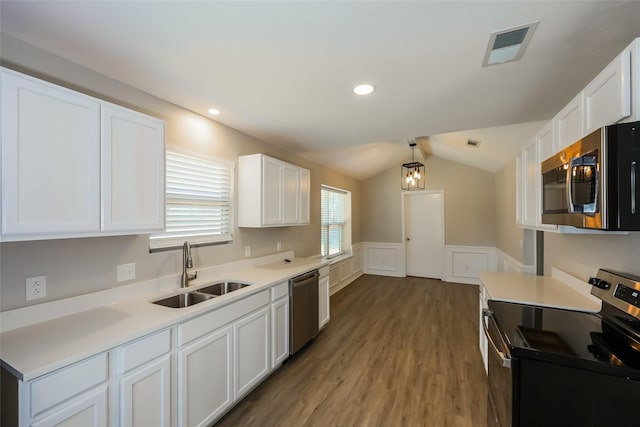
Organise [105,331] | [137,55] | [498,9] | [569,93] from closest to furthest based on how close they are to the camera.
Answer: [498,9] → [105,331] → [137,55] → [569,93]

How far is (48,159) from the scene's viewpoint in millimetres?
1353

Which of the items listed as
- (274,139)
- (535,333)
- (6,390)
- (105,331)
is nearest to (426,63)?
(535,333)

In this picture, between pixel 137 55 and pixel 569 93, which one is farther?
pixel 569 93

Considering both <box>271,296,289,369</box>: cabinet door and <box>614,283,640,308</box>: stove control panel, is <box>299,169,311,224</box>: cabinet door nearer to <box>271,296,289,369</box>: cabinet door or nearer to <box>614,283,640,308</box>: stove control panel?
<box>271,296,289,369</box>: cabinet door

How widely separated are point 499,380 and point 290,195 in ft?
8.83

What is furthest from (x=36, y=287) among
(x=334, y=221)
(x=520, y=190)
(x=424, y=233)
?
(x=424, y=233)

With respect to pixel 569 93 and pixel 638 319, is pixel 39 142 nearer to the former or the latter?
pixel 638 319

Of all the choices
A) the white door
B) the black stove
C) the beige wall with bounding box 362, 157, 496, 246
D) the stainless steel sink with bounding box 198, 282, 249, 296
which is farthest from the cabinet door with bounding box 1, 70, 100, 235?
the white door

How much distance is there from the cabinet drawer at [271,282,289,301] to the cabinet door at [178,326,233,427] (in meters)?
0.57

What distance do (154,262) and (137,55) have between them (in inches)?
57.4

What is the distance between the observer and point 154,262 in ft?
7.17

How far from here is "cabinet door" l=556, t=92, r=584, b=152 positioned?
1580 millimetres

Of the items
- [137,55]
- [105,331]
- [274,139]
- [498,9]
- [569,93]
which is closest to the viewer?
[498,9]

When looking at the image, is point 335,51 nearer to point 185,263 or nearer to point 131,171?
point 131,171
